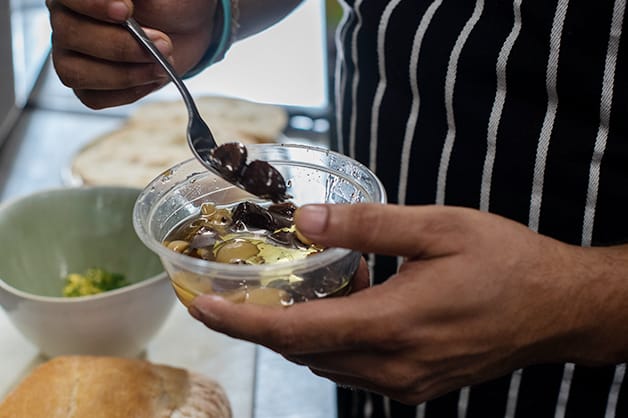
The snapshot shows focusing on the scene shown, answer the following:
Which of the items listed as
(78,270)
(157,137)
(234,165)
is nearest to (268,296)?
(234,165)

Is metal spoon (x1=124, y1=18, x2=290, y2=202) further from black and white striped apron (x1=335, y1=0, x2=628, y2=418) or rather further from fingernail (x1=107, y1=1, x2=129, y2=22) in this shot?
black and white striped apron (x1=335, y1=0, x2=628, y2=418)

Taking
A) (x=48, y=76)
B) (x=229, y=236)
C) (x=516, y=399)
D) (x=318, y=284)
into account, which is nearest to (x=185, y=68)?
(x=229, y=236)

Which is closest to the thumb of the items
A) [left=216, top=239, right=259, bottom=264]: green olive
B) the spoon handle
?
[left=216, top=239, right=259, bottom=264]: green olive

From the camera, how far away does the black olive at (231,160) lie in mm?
928

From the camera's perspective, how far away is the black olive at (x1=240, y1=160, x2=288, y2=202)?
903mm

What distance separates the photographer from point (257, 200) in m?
0.99

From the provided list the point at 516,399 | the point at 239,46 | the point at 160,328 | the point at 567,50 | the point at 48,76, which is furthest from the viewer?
the point at 239,46

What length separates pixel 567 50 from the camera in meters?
1.05

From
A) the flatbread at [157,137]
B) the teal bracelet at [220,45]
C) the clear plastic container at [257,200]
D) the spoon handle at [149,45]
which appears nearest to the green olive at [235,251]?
the clear plastic container at [257,200]

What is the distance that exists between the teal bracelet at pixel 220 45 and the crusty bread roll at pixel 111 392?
483 mm

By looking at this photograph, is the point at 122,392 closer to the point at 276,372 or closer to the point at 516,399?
the point at 276,372

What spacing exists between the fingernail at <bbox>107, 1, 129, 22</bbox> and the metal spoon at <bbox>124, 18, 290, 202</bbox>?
0.11 metres

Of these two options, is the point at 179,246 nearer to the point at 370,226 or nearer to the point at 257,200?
the point at 257,200

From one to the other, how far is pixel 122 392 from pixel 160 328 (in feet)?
0.82
